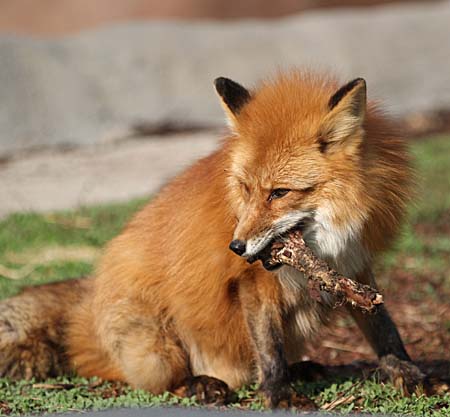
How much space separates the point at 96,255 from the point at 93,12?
41.5ft

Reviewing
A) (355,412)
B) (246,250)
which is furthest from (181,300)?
(355,412)

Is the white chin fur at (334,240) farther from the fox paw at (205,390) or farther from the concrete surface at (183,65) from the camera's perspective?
the concrete surface at (183,65)

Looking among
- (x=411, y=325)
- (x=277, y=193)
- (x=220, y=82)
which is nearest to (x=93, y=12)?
(x=411, y=325)

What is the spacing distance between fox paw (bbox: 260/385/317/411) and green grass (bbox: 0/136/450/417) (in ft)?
0.53

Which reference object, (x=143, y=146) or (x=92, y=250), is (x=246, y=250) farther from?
(x=143, y=146)

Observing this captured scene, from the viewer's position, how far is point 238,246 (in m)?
5.04

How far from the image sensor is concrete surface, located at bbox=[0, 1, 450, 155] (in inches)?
651

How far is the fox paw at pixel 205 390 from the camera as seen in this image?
585cm

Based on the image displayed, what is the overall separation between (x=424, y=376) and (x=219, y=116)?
42.5 feet

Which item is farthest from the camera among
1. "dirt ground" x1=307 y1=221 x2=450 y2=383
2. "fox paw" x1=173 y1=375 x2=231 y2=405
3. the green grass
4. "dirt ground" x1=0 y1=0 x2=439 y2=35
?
"dirt ground" x1=0 y1=0 x2=439 y2=35

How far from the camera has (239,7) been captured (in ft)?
73.7

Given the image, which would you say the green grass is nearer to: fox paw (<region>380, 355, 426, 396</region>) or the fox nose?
fox paw (<region>380, 355, 426, 396</region>)

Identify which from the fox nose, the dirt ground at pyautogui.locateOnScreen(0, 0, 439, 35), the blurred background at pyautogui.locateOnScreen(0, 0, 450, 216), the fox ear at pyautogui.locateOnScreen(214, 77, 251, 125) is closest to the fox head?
the fox nose

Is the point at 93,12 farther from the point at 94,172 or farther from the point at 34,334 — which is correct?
the point at 34,334
